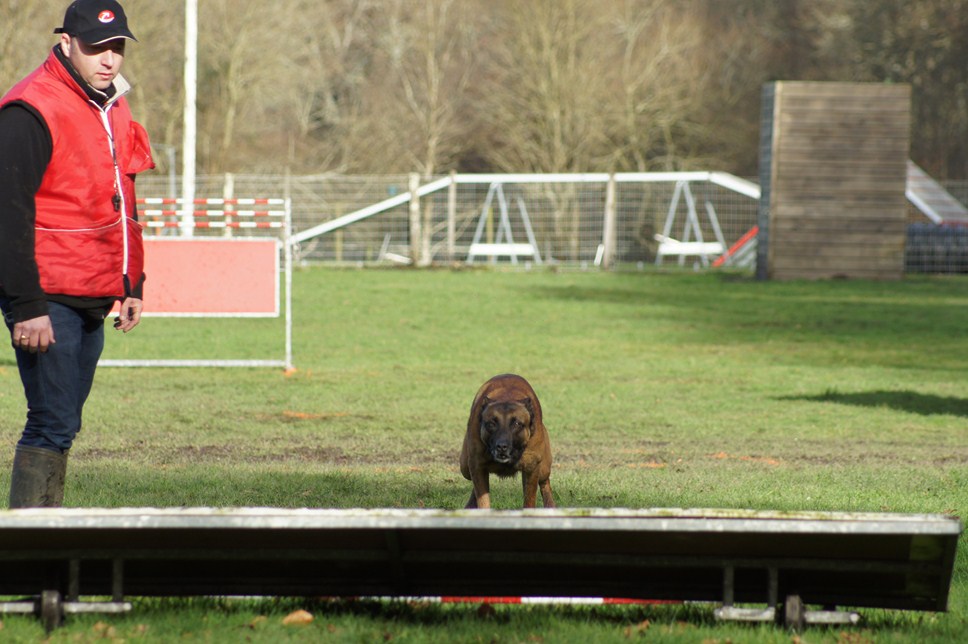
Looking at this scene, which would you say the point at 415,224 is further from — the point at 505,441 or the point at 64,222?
the point at 64,222

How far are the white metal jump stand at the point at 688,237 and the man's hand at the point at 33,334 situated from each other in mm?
28952

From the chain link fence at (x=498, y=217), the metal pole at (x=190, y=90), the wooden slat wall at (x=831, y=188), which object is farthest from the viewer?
the chain link fence at (x=498, y=217)

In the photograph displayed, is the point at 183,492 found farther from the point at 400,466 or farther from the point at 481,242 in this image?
the point at 481,242

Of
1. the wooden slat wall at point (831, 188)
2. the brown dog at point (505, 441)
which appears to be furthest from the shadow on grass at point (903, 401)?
the wooden slat wall at point (831, 188)

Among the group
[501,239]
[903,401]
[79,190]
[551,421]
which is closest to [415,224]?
[501,239]

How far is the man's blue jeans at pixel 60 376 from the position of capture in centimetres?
489

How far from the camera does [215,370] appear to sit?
14719mm

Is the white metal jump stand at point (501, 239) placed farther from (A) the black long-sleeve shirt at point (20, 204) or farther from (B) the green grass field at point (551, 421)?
(A) the black long-sleeve shirt at point (20, 204)

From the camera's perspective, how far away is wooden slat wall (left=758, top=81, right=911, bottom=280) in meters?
28.6

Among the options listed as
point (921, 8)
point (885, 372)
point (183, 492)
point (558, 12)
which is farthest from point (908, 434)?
point (921, 8)

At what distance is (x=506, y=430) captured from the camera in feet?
19.6

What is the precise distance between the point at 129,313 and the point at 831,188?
2518cm

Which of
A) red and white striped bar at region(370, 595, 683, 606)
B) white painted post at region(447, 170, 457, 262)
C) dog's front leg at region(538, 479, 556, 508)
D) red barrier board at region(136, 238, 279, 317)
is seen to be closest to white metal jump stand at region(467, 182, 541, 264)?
white painted post at region(447, 170, 457, 262)

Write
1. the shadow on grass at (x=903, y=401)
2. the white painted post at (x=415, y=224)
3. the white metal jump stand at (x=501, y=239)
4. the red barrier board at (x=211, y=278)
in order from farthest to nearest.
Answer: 1. the white metal jump stand at (x=501, y=239)
2. the white painted post at (x=415, y=224)
3. the red barrier board at (x=211, y=278)
4. the shadow on grass at (x=903, y=401)
